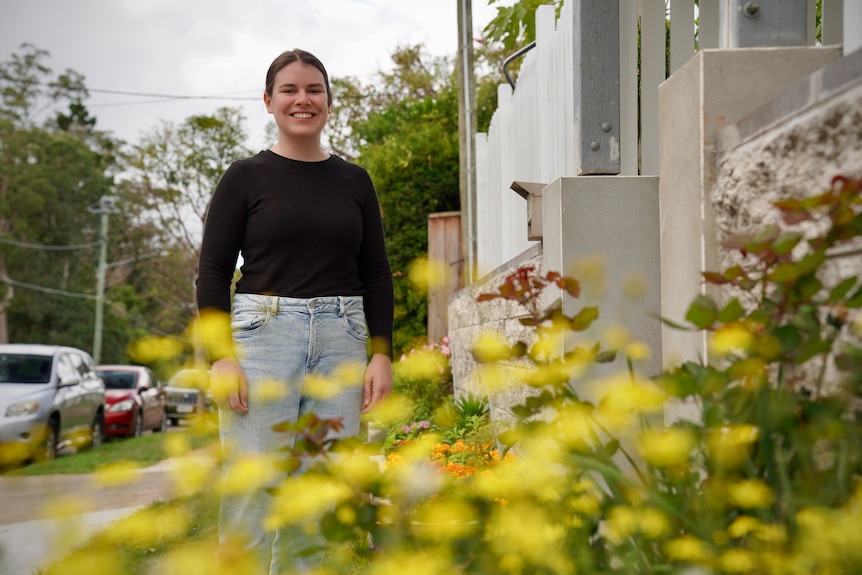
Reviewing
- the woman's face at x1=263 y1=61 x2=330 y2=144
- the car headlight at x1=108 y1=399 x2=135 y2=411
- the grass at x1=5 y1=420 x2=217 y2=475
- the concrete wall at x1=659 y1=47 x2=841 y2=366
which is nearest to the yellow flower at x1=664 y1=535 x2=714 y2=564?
the concrete wall at x1=659 y1=47 x2=841 y2=366

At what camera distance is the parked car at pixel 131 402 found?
53.4 ft

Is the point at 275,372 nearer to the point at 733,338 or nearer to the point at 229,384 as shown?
the point at 229,384

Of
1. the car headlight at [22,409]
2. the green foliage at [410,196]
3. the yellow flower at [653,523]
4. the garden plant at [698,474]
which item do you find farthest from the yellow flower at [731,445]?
the car headlight at [22,409]

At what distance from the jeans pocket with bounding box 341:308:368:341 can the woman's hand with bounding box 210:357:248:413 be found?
13.7 inches

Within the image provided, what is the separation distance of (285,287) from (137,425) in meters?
15.3

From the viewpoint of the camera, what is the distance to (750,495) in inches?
57.8

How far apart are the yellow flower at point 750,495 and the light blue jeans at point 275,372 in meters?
1.39

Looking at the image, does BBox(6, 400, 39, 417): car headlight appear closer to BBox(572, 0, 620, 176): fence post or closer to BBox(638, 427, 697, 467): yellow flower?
BBox(572, 0, 620, 176): fence post

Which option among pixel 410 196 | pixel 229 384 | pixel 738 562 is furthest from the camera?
pixel 410 196

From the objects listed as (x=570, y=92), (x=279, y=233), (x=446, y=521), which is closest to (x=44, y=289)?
(x=570, y=92)

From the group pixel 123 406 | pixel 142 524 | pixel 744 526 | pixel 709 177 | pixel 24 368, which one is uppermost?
pixel 709 177

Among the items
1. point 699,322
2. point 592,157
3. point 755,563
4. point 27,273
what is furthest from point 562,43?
point 27,273

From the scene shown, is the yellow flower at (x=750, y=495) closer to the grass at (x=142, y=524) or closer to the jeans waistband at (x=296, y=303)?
the grass at (x=142, y=524)

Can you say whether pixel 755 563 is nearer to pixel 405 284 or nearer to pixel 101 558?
pixel 101 558
